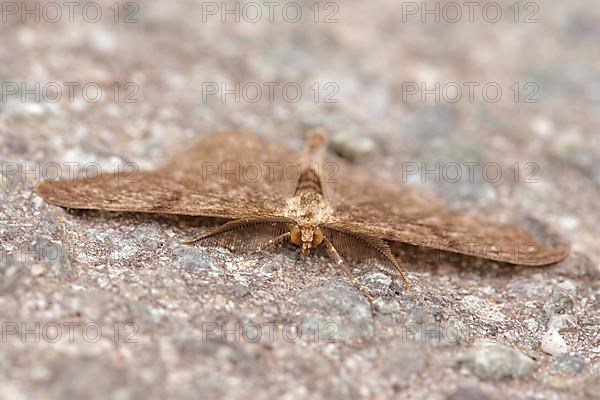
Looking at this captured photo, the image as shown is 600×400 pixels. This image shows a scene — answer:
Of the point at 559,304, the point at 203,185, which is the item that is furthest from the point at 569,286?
the point at 203,185

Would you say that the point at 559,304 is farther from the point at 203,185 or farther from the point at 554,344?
the point at 203,185

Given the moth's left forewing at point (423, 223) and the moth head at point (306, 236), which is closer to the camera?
the moth head at point (306, 236)

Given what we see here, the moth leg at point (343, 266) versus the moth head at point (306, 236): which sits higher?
the moth head at point (306, 236)

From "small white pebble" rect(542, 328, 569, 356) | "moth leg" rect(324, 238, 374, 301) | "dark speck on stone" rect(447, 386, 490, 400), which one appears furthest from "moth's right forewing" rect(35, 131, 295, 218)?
"small white pebble" rect(542, 328, 569, 356)

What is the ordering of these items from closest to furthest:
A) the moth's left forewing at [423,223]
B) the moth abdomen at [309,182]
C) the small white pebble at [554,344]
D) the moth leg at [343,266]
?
the small white pebble at [554,344]
the moth leg at [343,266]
the moth's left forewing at [423,223]
the moth abdomen at [309,182]

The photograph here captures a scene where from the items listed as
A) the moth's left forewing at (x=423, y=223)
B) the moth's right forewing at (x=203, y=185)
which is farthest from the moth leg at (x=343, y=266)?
the moth's right forewing at (x=203, y=185)

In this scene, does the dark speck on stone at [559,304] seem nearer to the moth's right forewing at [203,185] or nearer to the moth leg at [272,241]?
the moth leg at [272,241]

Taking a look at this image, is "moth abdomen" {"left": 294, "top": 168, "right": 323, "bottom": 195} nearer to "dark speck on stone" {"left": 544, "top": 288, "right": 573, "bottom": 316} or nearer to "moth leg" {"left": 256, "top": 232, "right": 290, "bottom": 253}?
"moth leg" {"left": 256, "top": 232, "right": 290, "bottom": 253}

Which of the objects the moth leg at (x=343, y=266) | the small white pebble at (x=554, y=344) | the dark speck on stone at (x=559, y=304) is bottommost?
the small white pebble at (x=554, y=344)
